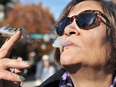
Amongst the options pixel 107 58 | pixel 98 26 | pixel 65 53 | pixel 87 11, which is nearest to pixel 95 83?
pixel 107 58

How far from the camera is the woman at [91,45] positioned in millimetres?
→ 1180

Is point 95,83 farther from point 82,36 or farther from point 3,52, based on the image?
point 3,52

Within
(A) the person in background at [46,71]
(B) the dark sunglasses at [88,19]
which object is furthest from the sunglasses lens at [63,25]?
(A) the person in background at [46,71]

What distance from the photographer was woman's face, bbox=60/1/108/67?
3.79 ft

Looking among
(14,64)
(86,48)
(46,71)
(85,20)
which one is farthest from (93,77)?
(46,71)

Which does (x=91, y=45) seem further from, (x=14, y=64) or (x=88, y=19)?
(x=14, y=64)

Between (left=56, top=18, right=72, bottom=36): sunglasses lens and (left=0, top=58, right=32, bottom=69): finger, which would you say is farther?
(left=56, top=18, right=72, bottom=36): sunglasses lens

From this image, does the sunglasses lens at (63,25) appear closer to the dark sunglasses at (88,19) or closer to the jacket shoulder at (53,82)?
the dark sunglasses at (88,19)

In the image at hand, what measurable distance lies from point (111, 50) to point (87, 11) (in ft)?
1.56

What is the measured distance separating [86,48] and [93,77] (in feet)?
1.06

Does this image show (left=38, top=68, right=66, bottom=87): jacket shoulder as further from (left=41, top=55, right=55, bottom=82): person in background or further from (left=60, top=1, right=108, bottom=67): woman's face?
(left=41, top=55, right=55, bottom=82): person in background

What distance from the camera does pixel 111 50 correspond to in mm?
1297

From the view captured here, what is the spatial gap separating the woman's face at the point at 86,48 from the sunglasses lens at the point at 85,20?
62 mm

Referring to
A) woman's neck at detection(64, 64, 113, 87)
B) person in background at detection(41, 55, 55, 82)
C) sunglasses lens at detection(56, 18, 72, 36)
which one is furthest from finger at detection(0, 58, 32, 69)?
person in background at detection(41, 55, 55, 82)
